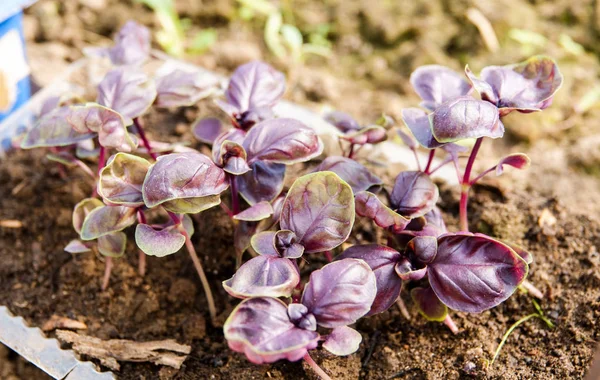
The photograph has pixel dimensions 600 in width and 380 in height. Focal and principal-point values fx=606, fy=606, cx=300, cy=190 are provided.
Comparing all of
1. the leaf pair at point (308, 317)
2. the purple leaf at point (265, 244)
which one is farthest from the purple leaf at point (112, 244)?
the leaf pair at point (308, 317)

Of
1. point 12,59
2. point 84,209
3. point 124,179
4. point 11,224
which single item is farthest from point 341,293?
point 12,59

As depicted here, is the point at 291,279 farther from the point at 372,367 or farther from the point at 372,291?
Answer: the point at 372,367

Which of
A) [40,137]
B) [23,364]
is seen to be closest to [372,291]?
[40,137]

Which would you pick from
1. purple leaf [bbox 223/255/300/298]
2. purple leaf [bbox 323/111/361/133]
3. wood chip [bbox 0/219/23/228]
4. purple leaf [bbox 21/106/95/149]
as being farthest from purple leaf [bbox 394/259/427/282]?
wood chip [bbox 0/219/23/228]

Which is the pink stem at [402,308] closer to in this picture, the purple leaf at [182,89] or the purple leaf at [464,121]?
the purple leaf at [464,121]

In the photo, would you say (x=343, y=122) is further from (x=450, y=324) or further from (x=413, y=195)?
(x=450, y=324)

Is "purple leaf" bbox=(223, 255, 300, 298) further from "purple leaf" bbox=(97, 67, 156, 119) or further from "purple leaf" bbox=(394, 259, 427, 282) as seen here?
"purple leaf" bbox=(97, 67, 156, 119)
